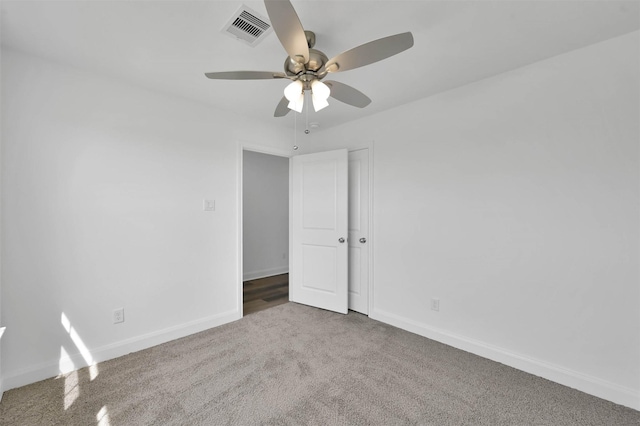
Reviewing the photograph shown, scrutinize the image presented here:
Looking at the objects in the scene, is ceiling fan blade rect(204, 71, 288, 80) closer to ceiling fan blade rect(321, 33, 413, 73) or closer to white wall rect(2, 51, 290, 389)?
ceiling fan blade rect(321, 33, 413, 73)

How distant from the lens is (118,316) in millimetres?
2338

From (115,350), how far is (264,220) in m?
3.25

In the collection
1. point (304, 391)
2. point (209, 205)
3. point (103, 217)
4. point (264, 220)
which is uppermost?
point (209, 205)

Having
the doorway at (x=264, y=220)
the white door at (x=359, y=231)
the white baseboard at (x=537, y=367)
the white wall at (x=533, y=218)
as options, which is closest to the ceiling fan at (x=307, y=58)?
the white wall at (x=533, y=218)

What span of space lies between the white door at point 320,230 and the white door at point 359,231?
16 cm

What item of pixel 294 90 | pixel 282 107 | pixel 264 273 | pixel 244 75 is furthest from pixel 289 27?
pixel 264 273

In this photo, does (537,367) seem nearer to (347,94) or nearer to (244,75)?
(347,94)

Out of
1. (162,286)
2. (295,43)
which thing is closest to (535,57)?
(295,43)

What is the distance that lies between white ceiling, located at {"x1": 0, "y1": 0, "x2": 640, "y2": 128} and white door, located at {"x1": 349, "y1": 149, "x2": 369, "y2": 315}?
43.7 inches

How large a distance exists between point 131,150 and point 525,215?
3.35m

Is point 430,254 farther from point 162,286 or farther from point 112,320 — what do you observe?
point 112,320

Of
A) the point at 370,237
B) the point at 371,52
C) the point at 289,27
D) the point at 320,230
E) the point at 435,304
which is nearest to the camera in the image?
the point at 289,27

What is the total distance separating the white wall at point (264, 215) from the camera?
5.06m

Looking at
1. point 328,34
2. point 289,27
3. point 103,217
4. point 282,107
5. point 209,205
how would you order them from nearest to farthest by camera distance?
1. point 289,27
2. point 328,34
3. point 282,107
4. point 103,217
5. point 209,205
